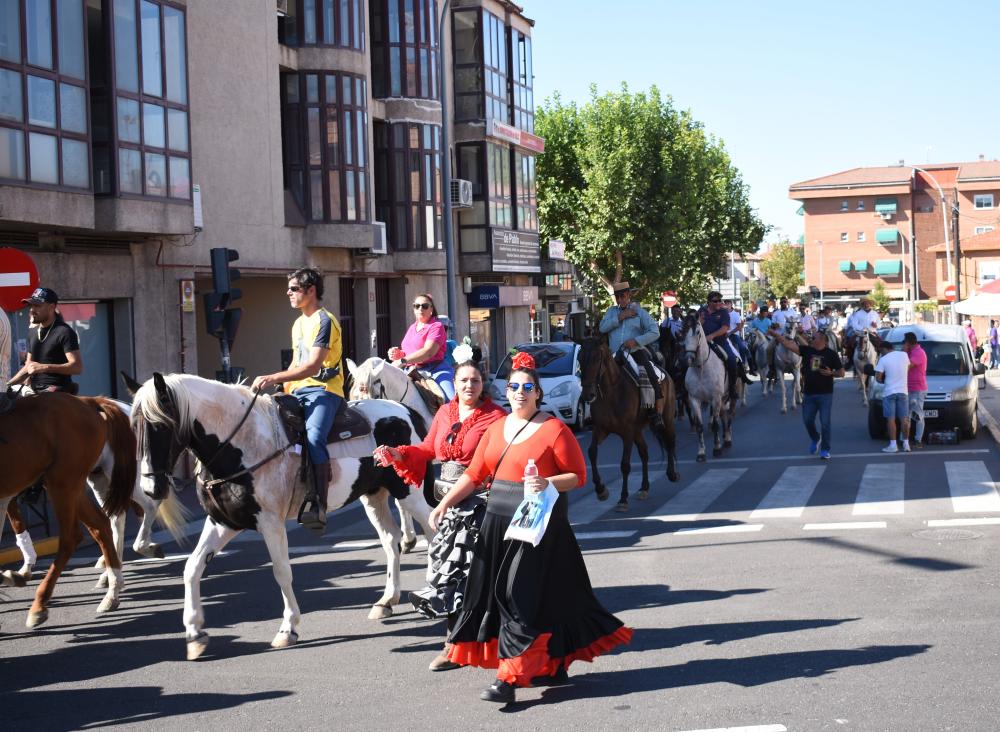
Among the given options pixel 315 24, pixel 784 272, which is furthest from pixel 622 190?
pixel 784 272

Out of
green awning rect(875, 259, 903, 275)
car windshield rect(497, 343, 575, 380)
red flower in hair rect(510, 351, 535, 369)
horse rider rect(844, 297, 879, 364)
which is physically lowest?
car windshield rect(497, 343, 575, 380)

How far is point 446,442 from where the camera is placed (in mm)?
7559

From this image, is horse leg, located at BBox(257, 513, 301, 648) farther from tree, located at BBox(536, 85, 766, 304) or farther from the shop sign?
tree, located at BBox(536, 85, 766, 304)

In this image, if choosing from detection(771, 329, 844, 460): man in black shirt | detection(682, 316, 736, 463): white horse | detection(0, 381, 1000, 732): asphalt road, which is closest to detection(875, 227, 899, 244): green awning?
detection(682, 316, 736, 463): white horse

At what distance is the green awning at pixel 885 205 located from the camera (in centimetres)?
10650

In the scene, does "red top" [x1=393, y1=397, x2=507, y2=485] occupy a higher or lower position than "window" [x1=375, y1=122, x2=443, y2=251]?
lower

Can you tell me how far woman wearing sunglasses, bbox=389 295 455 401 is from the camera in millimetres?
12516

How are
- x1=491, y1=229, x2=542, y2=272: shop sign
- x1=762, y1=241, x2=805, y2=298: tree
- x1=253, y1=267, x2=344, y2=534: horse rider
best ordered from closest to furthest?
x1=253, y1=267, x2=344, y2=534: horse rider → x1=491, y1=229, x2=542, y2=272: shop sign → x1=762, y1=241, x2=805, y2=298: tree

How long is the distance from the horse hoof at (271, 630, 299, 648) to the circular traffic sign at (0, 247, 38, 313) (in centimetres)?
601

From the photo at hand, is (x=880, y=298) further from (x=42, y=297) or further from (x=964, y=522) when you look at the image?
(x=42, y=297)

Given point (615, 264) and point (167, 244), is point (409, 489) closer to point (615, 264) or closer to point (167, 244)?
point (167, 244)

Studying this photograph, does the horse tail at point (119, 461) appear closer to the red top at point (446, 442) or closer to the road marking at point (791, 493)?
the red top at point (446, 442)

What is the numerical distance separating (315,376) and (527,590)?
9.80 ft

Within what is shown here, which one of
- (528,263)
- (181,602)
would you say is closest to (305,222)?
(528,263)
